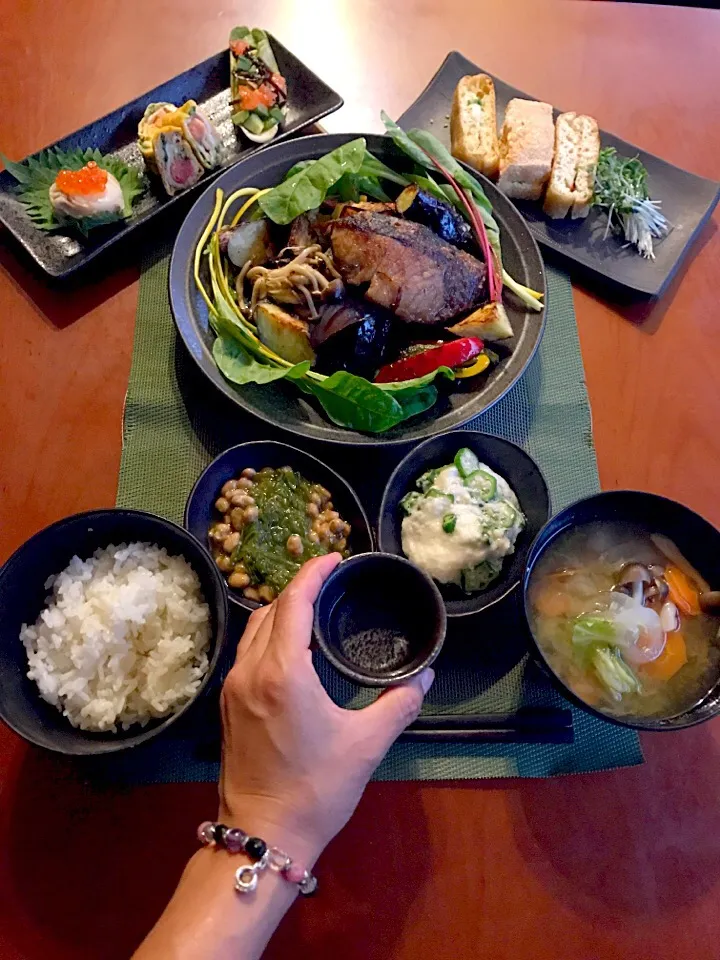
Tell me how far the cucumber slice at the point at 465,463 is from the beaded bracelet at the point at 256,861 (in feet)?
3.16

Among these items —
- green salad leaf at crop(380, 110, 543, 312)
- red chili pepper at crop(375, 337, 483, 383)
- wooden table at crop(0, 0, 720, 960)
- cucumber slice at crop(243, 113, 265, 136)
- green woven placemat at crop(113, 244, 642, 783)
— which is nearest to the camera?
wooden table at crop(0, 0, 720, 960)

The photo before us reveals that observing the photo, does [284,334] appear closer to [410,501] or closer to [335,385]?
[335,385]

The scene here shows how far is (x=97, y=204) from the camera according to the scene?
2105mm

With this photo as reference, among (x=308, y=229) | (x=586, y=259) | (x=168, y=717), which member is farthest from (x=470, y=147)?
(x=168, y=717)

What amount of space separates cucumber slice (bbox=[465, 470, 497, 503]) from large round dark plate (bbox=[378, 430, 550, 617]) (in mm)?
85

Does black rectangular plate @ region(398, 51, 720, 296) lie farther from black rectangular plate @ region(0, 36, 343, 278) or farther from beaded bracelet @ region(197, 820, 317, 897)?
beaded bracelet @ region(197, 820, 317, 897)

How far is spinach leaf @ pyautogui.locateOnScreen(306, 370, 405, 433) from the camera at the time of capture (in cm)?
178

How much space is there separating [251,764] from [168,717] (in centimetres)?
31

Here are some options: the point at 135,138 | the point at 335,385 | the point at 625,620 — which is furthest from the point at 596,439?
the point at 135,138

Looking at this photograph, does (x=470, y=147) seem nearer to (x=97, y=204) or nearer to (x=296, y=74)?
(x=296, y=74)

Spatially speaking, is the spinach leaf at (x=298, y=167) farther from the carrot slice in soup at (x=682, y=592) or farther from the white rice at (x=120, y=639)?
the carrot slice in soup at (x=682, y=592)

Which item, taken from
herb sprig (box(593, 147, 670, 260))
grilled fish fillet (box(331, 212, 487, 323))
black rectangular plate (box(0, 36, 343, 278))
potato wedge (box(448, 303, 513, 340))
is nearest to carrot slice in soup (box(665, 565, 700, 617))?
potato wedge (box(448, 303, 513, 340))

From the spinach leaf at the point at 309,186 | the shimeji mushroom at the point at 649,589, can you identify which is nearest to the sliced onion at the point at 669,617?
the shimeji mushroom at the point at 649,589

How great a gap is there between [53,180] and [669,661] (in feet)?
7.80
